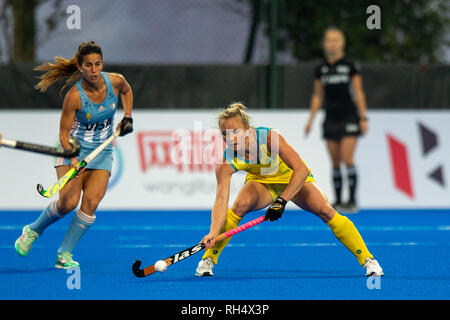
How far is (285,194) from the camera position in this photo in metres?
5.18

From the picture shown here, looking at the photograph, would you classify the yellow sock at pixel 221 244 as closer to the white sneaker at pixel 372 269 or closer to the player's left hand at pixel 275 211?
the player's left hand at pixel 275 211

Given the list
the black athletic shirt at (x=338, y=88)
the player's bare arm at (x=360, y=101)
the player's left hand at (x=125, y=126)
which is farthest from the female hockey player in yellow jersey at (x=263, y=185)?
the black athletic shirt at (x=338, y=88)

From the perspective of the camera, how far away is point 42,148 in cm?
493

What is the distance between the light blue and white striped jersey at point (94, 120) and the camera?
5.75m

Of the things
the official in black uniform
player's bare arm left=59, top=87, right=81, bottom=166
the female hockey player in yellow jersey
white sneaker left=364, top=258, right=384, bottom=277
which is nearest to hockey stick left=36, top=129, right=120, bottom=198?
player's bare arm left=59, top=87, right=81, bottom=166

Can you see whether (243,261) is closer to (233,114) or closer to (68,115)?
(233,114)

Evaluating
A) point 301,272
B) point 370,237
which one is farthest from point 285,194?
point 370,237

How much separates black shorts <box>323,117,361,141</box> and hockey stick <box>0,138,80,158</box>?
501cm

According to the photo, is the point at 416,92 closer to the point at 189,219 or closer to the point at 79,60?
the point at 189,219

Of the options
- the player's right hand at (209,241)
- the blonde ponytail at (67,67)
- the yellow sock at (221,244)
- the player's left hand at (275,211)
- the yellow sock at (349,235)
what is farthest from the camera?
the blonde ponytail at (67,67)

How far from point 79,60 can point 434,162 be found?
5658mm

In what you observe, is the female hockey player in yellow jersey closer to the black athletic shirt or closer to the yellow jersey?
the yellow jersey

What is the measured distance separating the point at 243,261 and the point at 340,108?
4.17m

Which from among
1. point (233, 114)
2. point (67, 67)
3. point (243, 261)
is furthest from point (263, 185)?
point (67, 67)
